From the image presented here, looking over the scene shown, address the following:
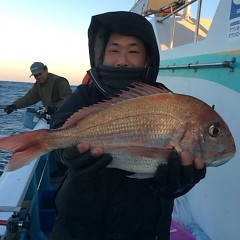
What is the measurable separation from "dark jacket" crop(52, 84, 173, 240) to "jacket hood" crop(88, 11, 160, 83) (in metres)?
0.54

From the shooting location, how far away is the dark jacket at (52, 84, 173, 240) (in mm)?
2217

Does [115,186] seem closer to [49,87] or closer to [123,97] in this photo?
[123,97]

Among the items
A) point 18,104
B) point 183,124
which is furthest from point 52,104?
point 183,124

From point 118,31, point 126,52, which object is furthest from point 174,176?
point 118,31

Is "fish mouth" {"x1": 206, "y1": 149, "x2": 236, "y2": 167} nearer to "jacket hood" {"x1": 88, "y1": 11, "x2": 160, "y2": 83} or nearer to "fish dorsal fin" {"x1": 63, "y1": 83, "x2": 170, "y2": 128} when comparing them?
"fish dorsal fin" {"x1": 63, "y1": 83, "x2": 170, "y2": 128}

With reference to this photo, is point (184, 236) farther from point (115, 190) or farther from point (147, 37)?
point (147, 37)

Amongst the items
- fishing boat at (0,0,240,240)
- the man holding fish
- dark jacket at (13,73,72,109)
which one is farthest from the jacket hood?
dark jacket at (13,73,72,109)

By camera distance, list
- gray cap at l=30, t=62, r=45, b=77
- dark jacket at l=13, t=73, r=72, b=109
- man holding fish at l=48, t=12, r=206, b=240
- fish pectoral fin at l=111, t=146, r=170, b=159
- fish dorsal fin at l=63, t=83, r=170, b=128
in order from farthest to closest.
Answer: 1. gray cap at l=30, t=62, r=45, b=77
2. dark jacket at l=13, t=73, r=72, b=109
3. man holding fish at l=48, t=12, r=206, b=240
4. fish dorsal fin at l=63, t=83, r=170, b=128
5. fish pectoral fin at l=111, t=146, r=170, b=159

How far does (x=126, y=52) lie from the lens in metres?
2.44

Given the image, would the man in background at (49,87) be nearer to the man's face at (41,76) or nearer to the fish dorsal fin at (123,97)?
the man's face at (41,76)

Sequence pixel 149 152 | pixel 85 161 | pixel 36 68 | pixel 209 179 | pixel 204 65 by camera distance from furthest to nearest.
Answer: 1. pixel 36 68
2. pixel 204 65
3. pixel 209 179
4. pixel 85 161
5. pixel 149 152

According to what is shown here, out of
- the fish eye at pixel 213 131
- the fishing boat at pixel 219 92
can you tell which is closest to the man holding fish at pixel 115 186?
the fish eye at pixel 213 131

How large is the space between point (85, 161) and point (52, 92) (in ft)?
21.4

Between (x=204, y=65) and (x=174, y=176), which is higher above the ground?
(x=204, y=65)
